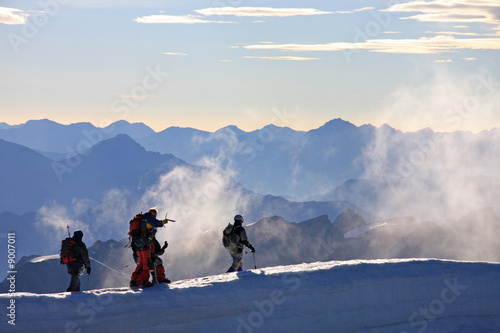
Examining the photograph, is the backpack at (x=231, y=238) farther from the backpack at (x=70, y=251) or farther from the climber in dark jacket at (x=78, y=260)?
the backpack at (x=70, y=251)

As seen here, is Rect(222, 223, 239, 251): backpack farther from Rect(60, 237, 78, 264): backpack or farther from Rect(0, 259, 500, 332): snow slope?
Rect(60, 237, 78, 264): backpack

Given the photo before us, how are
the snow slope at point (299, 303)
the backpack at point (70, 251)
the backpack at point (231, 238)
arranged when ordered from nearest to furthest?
the snow slope at point (299, 303) < the backpack at point (70, 251) < the backpack at point (231, 238)

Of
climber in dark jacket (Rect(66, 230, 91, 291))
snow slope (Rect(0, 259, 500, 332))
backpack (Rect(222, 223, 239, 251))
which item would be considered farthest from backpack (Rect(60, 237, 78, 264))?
backpack (Rect(222, 223, 239, 251))

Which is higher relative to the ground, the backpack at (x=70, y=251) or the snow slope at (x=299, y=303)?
the backpack at (x=70, y=251)

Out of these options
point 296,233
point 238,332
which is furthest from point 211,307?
point 296,233

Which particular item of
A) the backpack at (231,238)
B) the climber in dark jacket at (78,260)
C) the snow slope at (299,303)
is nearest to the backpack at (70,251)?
the climber in dark jacket at (78,260)

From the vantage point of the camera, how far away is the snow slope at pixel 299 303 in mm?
15242

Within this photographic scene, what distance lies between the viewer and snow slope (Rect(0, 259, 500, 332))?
15242mm

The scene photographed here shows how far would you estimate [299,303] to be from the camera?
55.8 ft

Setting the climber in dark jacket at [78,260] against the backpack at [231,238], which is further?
the backpack at [231,238]

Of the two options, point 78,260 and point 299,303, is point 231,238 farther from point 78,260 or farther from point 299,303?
point 78,260

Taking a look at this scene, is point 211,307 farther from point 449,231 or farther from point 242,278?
point 449,231

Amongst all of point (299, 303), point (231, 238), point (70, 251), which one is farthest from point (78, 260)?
point (299, 303)

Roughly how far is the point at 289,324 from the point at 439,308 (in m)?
4.93
